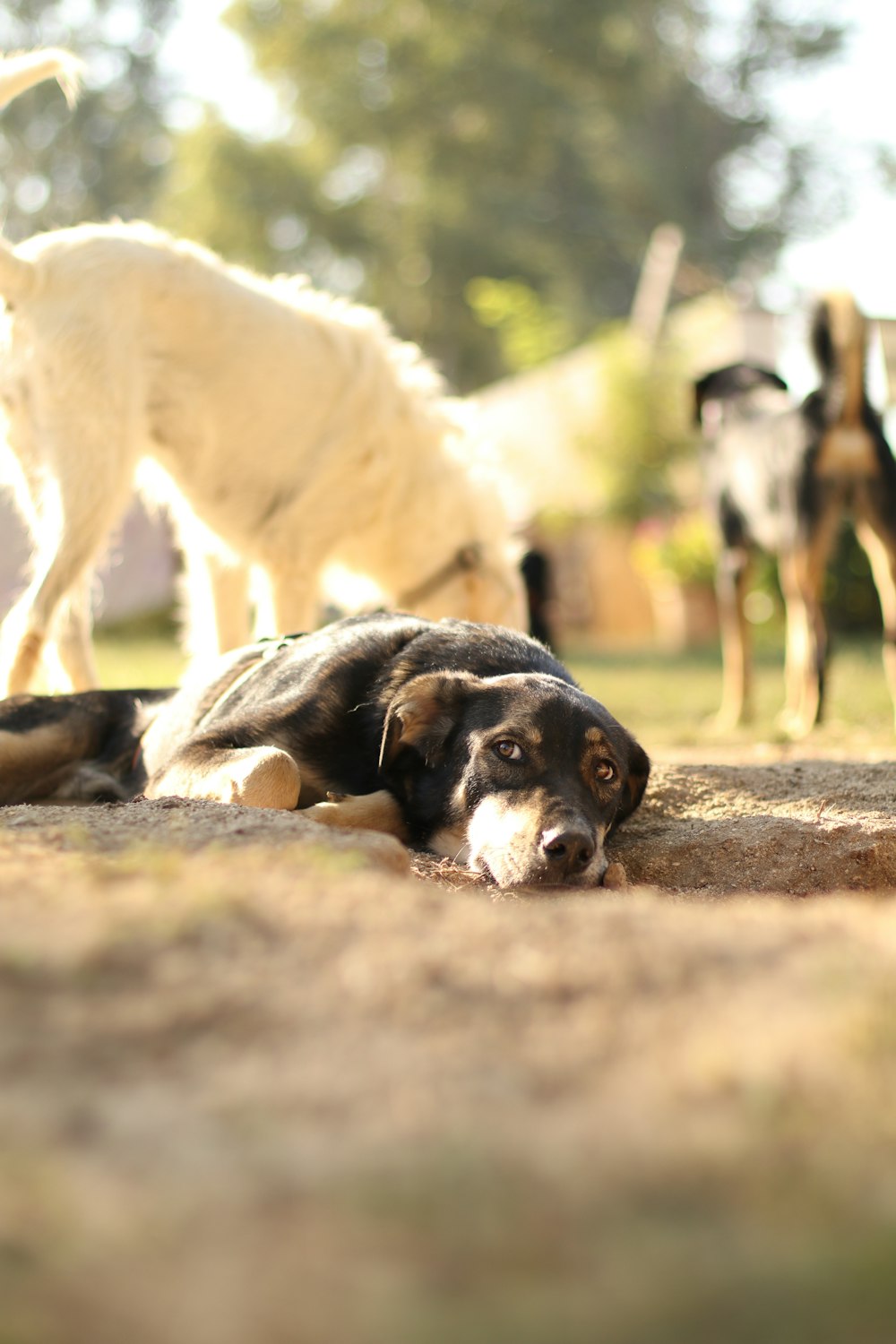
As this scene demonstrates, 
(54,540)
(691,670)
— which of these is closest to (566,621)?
(691,670)

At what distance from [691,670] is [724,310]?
10877 millimetres

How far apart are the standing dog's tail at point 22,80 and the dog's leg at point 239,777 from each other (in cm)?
291

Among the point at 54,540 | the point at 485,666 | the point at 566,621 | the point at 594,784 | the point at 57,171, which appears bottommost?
the point at 566,621

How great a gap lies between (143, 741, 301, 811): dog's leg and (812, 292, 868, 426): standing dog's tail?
18.0 feet

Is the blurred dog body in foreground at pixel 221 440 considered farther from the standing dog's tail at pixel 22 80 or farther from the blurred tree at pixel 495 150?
the blurred tree at pixel 495 150

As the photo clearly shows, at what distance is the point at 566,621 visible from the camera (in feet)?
75.3

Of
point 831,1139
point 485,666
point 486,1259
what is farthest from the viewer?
point 485,666

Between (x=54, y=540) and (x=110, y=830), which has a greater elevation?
(x=54, y=540)

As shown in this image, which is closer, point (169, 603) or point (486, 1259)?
point (486, 1259)

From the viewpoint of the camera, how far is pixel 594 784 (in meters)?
3.97

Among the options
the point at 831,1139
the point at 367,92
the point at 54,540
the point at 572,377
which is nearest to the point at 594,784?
the point at 831,1139

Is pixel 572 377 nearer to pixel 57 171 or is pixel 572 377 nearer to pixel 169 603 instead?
pixel 169 603

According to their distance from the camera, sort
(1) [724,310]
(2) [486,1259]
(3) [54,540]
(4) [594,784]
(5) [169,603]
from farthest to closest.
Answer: (1) [724,310]
(5) [169,603]
(3) [54,540]
(4) [594,784]
(2) [486,1259]

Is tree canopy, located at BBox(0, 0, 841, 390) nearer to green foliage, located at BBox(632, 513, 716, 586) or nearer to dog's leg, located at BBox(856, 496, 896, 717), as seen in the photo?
green foliage, located at BBox(632, 513, 716, 586)
